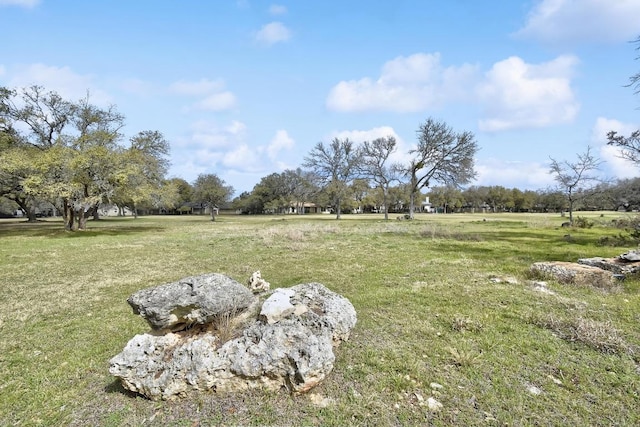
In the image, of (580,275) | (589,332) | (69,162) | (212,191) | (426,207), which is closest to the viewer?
(589,332)

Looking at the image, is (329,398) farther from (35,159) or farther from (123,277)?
(35,159)

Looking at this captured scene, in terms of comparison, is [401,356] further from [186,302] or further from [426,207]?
[426,207]

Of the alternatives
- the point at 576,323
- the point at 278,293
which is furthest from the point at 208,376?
the point at 576,323

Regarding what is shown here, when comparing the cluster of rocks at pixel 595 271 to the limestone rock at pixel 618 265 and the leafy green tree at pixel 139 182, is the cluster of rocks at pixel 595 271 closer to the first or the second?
the limestone rock at pixel 618 265

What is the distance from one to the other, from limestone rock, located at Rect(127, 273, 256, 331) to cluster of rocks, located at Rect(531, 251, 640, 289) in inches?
312

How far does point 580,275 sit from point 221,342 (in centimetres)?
835

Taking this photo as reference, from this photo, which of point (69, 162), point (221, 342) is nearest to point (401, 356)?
point (221, 342)

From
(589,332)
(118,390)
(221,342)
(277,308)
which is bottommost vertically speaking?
(118,390)

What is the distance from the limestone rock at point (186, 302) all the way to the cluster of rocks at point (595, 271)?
7.92 meters

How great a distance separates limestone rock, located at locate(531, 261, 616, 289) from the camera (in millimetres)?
7184

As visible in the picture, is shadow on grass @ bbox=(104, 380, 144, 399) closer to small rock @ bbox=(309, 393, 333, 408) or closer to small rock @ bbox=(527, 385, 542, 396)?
small rock @ bbox=(309, 393, 333, 408)

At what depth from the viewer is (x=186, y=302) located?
3.62m

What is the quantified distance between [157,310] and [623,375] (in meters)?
5.41

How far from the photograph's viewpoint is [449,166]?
124 feet
